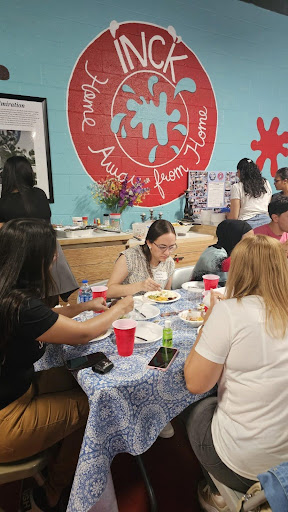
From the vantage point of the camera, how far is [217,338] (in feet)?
3.92

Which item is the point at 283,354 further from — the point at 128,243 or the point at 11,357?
the point at 128,243

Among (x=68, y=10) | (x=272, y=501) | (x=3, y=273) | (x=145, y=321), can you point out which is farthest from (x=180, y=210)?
(x=272, y=501)

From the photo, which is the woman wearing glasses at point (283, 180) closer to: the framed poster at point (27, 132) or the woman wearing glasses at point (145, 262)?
the woman wearing glasses at point (145, 262)

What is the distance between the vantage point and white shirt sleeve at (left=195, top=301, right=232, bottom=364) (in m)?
1.19

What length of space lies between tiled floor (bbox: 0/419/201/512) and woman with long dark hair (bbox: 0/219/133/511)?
1.07 ft

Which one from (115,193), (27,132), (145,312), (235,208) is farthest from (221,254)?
(27,132)

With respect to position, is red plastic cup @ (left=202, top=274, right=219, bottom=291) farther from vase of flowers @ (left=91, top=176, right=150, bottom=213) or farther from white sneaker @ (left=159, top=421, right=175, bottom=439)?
vase of flowers @ (left=91, top=176, right=150, bottom=213)

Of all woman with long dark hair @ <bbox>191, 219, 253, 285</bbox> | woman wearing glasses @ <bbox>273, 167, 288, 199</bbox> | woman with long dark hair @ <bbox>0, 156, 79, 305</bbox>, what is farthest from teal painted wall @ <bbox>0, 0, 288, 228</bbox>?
woman with long dark hair @ <bbox>191, 219, 253, 285</bbox>

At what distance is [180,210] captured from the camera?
4.52 m

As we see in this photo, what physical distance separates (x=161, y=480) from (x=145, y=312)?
87 cm

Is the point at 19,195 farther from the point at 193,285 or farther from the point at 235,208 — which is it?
the point at 235,208

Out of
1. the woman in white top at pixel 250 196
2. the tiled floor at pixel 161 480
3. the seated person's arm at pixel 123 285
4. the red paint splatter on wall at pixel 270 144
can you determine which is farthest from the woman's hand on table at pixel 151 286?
the red paint splatter on wall at pixel 270 144

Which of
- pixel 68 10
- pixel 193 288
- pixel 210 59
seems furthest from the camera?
pixel 210 59

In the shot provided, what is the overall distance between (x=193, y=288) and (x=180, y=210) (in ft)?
7.98
